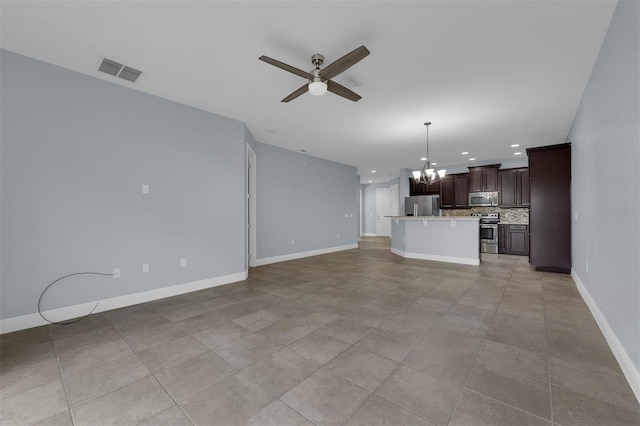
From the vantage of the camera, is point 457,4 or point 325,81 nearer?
point 457,4

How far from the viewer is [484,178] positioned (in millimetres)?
7938

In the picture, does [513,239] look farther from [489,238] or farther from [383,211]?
[383,211]

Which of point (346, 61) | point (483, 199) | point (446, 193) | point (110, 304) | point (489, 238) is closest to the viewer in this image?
point (346, 61)

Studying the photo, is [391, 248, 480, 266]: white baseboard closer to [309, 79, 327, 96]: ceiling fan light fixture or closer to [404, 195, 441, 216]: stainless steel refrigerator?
[404, 195, 441, 216]: stainless steel refrigerator

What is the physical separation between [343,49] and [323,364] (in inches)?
115

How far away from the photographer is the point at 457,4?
2033 mm

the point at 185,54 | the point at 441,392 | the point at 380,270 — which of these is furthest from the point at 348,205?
the point at 441,392

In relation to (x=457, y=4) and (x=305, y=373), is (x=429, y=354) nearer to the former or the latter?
(x=305, y=373)

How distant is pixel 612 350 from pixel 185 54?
192 inches

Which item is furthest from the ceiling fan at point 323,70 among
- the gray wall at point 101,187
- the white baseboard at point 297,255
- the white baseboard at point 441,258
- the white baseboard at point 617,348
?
the white baseboard at point 441,258

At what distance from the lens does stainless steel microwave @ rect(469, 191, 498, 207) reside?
7769 mm

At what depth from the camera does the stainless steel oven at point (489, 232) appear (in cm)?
752

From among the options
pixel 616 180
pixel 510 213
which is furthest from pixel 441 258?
pixel 616 180

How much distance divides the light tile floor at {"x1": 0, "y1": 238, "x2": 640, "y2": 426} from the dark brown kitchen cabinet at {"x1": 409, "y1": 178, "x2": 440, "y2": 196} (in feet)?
18.8
